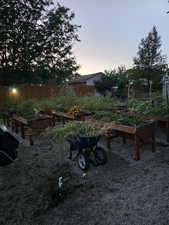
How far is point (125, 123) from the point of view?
9.97 ft

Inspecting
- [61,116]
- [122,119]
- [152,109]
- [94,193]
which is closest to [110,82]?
[61,116]

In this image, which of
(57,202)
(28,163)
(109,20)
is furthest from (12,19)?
(57,202)

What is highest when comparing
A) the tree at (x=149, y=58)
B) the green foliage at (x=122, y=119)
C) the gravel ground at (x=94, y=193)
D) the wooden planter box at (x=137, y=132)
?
the tree at (x=149, y=58)

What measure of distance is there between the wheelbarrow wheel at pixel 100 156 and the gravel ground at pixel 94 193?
8 centimetres

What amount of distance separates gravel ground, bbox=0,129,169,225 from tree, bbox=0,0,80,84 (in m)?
7.39

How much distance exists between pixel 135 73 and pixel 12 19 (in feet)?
39.7

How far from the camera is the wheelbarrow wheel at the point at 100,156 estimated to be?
100 inches

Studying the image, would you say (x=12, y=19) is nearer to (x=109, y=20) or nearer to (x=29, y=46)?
(x=29, y=46)

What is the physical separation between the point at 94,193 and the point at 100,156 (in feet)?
2.38

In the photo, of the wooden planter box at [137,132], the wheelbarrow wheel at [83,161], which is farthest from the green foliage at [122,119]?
the wheelbarrow wheel at [83,161]

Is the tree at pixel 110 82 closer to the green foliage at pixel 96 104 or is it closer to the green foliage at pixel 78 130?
the green foliage at pixel 96 104

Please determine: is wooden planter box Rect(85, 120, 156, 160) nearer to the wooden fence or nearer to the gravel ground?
the gravel ground

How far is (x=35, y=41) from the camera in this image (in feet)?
29.6

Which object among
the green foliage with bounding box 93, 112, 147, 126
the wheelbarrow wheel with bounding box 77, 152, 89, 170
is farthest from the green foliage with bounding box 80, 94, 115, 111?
the wheelbarrow wheel with bounding box 77, 152, 89, 170
